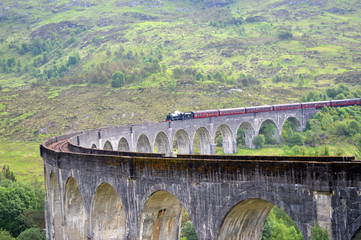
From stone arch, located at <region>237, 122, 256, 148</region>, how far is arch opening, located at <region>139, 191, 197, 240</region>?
54837 mm

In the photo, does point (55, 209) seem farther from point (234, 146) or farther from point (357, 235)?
point (234, 146)

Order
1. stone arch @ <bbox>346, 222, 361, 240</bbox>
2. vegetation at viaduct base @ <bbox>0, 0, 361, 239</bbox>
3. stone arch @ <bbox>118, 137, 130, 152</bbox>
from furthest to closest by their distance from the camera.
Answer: vegetation at viaduct base @ <bbox>0, 0, 361, 239</bbox> < stone arch @ <bbox>118, 137, 130, 152</bbox> < stone arch @ <bbox>346, 222, 361, 240</bbox>

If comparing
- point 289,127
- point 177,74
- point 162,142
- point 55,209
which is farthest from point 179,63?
point 55,209

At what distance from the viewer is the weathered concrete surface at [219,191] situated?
14461 mm

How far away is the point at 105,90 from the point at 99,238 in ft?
279

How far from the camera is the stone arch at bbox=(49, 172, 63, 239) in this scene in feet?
103

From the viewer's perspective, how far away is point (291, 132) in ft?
255

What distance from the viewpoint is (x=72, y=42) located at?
183m

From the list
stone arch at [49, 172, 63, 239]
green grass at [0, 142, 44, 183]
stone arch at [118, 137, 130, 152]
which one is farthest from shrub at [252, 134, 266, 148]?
stone arch at [49, 172, 63, 239]

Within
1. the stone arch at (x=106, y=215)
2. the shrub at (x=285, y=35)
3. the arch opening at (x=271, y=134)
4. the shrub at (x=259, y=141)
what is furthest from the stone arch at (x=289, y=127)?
the shrub at (x=285, y=35)

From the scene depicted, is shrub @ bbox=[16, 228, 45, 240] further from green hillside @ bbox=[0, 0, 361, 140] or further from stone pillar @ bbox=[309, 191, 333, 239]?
green hillside @ bbox=[0, 0, 361, 140]

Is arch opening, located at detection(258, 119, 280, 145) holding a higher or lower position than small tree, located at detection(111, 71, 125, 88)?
lower

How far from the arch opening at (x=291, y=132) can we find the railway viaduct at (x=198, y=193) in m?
52.0

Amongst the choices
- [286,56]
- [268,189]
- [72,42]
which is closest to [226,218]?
[268,189]
